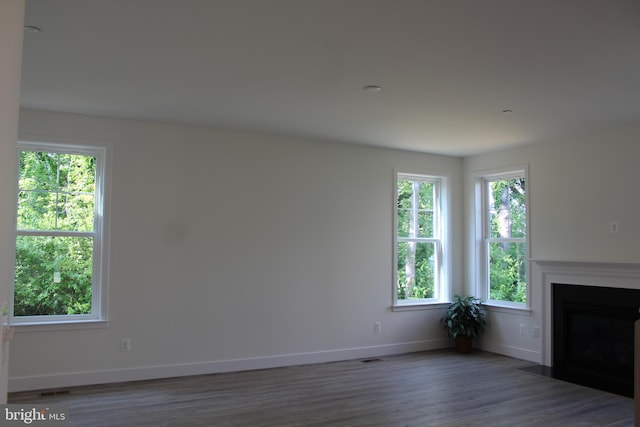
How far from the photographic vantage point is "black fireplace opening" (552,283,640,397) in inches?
199

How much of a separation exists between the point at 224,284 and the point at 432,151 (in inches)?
123

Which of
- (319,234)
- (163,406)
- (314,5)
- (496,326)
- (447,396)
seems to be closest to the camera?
(314,5)

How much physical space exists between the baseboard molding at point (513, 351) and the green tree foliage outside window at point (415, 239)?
3.11 feet

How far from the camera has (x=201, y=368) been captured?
17.5 feet

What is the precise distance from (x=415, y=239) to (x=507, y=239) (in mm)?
1136

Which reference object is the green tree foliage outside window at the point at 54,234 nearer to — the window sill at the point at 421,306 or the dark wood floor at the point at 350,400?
the dark wood floor at the point at 350,400

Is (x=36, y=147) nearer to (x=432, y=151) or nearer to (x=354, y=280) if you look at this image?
(x=354, y=280)

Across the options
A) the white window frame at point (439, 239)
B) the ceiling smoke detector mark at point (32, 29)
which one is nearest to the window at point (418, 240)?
the white window frame at point (439, 239)

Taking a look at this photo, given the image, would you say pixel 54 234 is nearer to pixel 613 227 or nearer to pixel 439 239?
pixel 439 239

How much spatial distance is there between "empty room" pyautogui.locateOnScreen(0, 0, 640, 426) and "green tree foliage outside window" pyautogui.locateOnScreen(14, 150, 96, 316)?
0.06 ft

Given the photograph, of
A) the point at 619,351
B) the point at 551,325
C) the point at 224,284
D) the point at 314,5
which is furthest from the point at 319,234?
the point at 314,5

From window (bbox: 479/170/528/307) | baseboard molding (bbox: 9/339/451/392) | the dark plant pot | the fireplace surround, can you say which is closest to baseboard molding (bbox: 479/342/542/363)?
the fireplace surround

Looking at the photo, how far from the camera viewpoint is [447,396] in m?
4.64

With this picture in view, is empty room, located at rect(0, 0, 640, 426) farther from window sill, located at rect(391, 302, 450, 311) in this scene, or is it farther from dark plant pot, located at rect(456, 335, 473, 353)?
dark plant pot, located at rect(456, 335, 473, 353)
